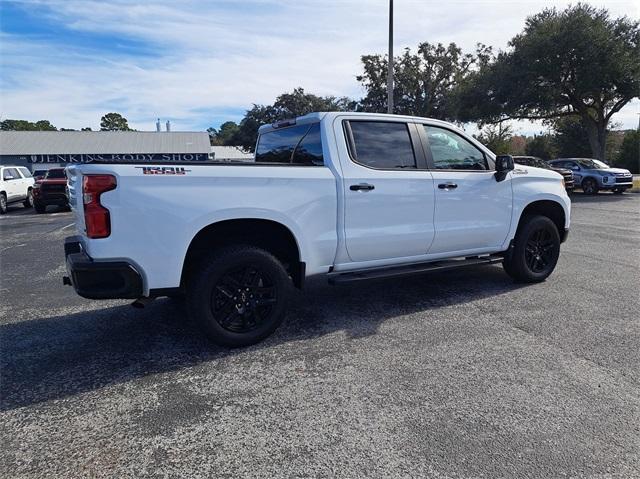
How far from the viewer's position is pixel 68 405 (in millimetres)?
2955

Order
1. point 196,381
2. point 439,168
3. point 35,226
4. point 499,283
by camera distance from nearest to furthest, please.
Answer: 1. point 196,381
2. point 439,168
3. point 499,283
4. point 35,226

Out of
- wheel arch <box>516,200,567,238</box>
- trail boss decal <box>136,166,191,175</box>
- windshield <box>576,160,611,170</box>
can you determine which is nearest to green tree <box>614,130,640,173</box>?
windshield <box>576,160,611,170</box>

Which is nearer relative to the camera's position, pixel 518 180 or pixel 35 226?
pixel 518 180

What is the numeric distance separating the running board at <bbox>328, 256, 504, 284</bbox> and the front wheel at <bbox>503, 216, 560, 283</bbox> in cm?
27

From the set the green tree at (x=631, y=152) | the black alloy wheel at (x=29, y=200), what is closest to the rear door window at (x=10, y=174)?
the black alloy wheel at (x=29, y=200)

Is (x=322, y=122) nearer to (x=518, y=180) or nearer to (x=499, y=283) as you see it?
(x=518, y=180)

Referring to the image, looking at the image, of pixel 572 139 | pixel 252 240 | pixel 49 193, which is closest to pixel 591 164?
pixel 252 240

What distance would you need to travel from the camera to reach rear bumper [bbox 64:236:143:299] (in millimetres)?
3211

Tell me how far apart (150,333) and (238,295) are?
42.6 inches

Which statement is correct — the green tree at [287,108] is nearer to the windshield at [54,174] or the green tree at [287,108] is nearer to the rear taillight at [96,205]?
the windshield at [54,174]

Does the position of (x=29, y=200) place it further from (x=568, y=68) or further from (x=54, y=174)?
(x=568, y=68)

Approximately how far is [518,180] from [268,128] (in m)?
2.98

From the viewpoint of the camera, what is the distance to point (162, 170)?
3322mm

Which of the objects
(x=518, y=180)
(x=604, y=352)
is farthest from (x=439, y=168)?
(x=604, y=352)
